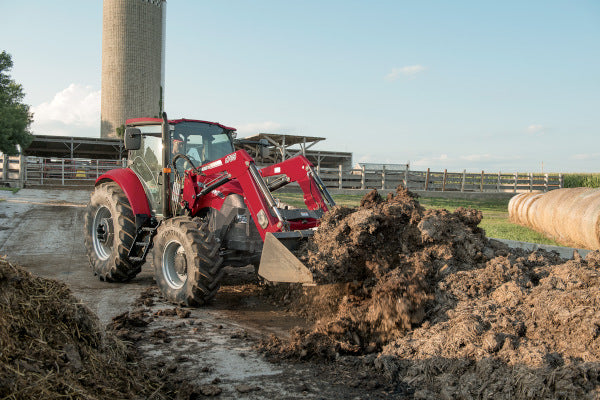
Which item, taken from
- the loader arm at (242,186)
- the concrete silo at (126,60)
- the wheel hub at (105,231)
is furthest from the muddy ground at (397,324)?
the concrete silo at (126,60)

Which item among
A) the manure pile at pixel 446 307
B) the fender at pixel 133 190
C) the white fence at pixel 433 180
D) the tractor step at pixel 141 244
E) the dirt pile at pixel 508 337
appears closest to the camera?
the dirt pile at pixel 508 337

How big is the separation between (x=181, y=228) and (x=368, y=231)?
7.87 ft

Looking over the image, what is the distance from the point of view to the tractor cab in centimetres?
687

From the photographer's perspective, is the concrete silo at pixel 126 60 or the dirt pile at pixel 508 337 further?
the concrete silo at pixel 126 60

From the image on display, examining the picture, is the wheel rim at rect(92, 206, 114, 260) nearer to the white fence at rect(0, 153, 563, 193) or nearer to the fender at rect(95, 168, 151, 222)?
the fender at rect(95, 168, 151, 222)

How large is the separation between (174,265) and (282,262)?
1969mm

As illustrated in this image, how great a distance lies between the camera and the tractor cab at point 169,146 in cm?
687

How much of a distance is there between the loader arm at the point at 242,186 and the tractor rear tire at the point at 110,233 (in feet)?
3.54

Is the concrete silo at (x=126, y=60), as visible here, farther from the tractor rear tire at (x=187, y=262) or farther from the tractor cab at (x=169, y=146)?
the tractor rear tire at (x=187, y=262)

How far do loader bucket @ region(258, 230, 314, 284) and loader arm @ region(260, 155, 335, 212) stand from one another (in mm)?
1167

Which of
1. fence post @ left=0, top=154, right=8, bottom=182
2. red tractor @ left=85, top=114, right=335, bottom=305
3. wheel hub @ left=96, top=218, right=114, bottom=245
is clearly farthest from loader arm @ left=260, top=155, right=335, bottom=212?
fence post @ left=0, top=154, right=8, bottom=182

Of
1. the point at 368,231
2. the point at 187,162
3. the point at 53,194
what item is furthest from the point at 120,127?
the point at 368,231

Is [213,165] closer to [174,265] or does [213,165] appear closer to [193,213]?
[193,213]

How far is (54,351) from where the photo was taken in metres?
3.13
